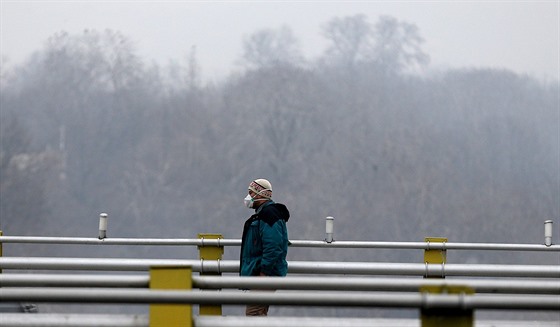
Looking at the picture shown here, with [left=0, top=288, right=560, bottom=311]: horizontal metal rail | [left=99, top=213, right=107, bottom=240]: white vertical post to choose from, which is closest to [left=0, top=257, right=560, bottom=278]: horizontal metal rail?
[left=0, top=288, right=560, bottom=311]: horizontal metal rail

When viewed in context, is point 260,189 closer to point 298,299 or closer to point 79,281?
point 79,281

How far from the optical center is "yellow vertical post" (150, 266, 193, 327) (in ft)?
15.0

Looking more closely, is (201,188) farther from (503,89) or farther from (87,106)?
(503,89)

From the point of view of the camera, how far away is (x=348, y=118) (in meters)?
100

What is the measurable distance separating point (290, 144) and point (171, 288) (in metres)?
92.0

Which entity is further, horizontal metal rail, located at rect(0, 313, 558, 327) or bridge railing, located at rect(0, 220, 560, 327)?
horizontal metal rail, located at rect(0, 313, 558, 327)

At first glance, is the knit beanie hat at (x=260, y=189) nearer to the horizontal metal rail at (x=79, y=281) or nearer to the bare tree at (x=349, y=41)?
the horizontal metal rail at (x=79, y=281)

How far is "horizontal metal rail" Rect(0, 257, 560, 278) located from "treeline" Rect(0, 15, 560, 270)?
74888mm

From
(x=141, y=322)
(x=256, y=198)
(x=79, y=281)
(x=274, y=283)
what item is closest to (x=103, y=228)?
(x=256, y=198)

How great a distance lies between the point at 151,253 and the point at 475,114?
35.9m

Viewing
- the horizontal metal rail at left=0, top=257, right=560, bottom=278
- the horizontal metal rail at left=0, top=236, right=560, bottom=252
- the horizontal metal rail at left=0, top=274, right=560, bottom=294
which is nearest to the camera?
the horizontal metal rail at left=0, top=274, right=560, bottom=294

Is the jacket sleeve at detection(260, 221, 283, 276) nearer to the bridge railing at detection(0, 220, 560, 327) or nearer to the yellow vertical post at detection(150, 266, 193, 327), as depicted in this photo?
the bridge railing at detection(0, 220, 560, 327)

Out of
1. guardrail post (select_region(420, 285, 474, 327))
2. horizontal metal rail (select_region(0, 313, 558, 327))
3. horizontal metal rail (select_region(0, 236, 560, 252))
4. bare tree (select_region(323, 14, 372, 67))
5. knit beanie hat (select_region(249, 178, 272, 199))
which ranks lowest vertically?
horizontal metal rail (select_region(0, 313, 558, 327))

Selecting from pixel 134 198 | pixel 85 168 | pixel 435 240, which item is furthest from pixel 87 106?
pixel 435 240
